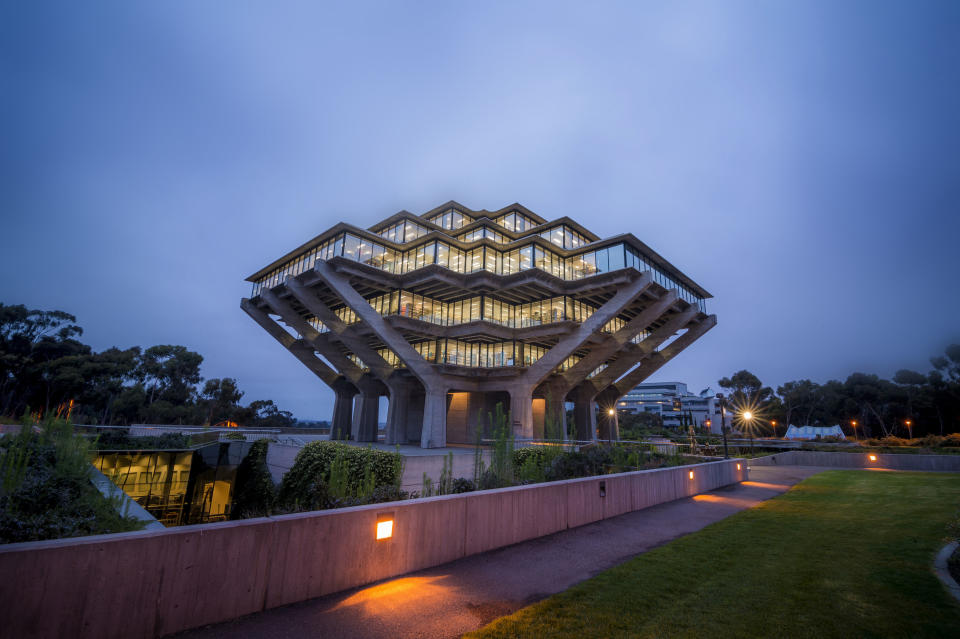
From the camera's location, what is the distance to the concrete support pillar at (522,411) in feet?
107

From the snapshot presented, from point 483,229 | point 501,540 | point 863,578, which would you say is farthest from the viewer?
point 483,229

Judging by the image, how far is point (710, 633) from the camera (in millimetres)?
4242

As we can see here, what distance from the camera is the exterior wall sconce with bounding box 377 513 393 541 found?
5.54 metres

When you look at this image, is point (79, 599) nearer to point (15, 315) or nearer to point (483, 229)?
point (483, 229)

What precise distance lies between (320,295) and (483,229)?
15.7 m

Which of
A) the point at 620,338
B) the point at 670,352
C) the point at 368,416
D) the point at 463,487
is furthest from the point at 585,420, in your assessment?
the point at 463,487

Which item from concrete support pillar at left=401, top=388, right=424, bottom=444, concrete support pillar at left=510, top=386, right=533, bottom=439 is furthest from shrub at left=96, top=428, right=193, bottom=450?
concrete support pillar at left=510, top=386, right=533, bottom=439

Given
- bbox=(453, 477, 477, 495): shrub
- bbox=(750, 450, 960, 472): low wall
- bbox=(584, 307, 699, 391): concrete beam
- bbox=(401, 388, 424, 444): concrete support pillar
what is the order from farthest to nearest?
bbox=(401, 388, 424, 444): concrete support pillar, bbox=(584, 307, 699, 391): concrete beam, bbox=(750, 450, 960, 472): low wall, bbox=(453, 477, 477, 495): shrub

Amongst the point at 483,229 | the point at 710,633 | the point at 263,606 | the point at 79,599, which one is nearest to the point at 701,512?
the point at 710,633

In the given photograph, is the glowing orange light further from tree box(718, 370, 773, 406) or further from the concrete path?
tree box(718, 370, 773, 406)

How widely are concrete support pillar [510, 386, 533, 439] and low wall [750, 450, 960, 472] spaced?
1543 cm

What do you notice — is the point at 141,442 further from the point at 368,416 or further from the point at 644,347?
the point at 644,347

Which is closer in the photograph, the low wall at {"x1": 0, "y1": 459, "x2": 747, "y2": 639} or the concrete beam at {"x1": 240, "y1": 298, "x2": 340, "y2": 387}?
the low wall at {"x1": 0, "y1": 459, "x2": 747, "y2": 639}

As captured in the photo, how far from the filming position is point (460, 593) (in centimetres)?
520
